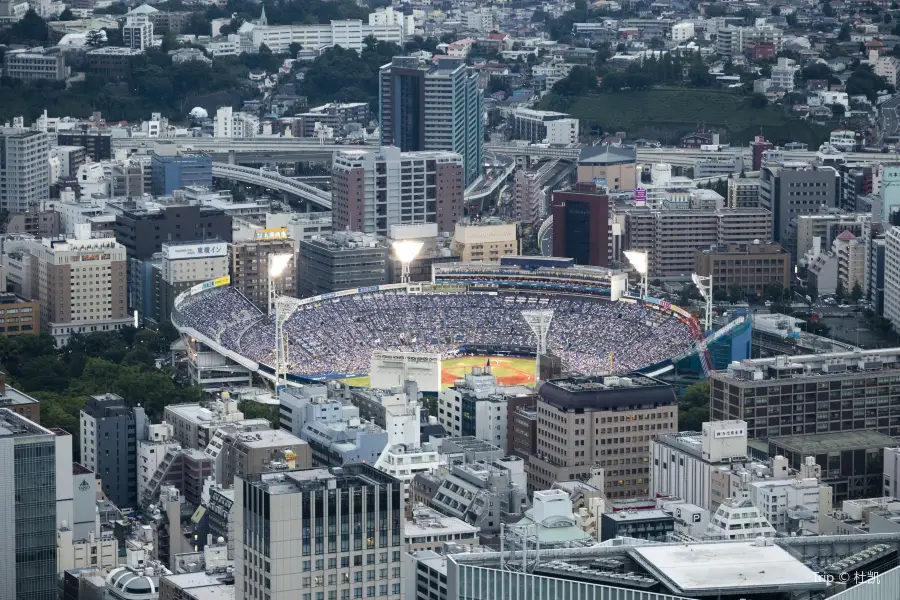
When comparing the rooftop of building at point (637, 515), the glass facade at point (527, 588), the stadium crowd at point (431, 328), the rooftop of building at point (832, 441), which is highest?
the glass facade at point (527, 588)

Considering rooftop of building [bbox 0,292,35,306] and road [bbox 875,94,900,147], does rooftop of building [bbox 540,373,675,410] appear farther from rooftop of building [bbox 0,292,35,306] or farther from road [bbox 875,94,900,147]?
road [bbox 875,94,900,147]

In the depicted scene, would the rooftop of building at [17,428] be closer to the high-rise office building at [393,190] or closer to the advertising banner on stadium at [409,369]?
the advertising banner on stadium at [409,369]

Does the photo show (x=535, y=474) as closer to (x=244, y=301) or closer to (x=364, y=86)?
(x=244, y=301)

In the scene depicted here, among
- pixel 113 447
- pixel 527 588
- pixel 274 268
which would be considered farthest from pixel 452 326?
pixel 527 588

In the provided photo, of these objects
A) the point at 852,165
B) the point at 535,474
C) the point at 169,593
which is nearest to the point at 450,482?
the point at 535,474

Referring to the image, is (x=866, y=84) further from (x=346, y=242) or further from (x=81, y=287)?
(x=81, y=287)

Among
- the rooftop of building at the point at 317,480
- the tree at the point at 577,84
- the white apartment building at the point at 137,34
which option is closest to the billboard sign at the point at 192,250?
the rooftop of building at the point at 317,480

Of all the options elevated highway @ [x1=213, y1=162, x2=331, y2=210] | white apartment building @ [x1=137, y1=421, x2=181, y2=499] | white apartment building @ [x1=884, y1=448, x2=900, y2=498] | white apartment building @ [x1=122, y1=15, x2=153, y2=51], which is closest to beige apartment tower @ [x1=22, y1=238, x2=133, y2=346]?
white apartment building @ [x1=137, y1=421, x2=181, y2=499]
